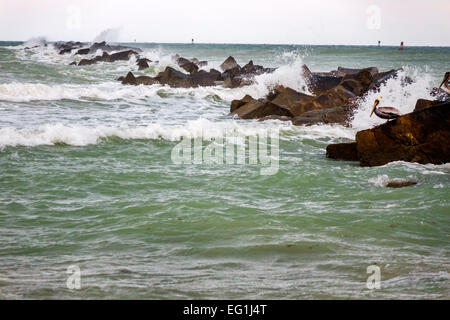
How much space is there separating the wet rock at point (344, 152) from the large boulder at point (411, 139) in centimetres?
45

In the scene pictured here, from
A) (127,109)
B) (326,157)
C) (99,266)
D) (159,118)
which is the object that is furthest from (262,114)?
(99,266)

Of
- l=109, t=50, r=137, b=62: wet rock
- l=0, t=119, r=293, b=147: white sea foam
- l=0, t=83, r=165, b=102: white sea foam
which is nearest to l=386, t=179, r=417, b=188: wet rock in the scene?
l=0, t=119, r=293, b=147: white sea foam

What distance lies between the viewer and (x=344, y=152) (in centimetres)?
1102

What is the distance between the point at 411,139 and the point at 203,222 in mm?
4646

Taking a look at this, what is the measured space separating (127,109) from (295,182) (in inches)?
431

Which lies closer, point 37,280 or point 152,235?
point 37,280

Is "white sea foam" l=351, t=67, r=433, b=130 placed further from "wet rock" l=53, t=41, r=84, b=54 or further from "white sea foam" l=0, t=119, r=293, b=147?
"wet rock" l=53, t=41, r=84, b=54

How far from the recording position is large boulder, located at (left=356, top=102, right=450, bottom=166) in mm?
9750

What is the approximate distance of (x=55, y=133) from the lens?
12.8 meters

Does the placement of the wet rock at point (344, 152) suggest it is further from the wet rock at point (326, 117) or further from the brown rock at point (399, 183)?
the wet rock at point (326, 117)

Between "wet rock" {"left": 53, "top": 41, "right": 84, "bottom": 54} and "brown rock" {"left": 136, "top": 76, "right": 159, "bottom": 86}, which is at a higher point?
"wet rock" {"left": 53, "top": 41, "right": 84, "bottom": 54}

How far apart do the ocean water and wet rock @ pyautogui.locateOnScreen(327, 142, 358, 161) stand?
0.21 meters
